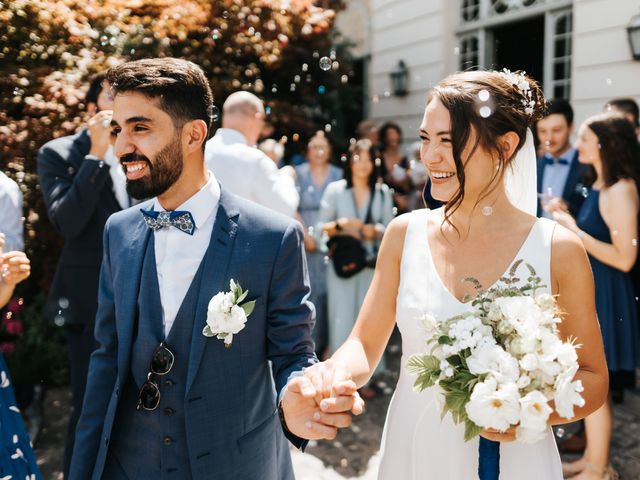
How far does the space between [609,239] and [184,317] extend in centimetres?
326

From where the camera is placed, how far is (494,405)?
1.57 meters

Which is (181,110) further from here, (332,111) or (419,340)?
(332,111)

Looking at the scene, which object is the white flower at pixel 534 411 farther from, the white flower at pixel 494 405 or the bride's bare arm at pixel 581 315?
the bride's bare arm at pixel 581 315

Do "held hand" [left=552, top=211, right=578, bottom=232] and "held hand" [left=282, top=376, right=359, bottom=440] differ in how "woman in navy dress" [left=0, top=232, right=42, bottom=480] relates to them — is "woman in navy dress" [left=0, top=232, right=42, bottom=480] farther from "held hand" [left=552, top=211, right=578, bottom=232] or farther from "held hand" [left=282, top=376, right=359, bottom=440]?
"held hand" [left=552, top=211, right=578, bottom=232]

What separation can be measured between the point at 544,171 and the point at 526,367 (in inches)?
158

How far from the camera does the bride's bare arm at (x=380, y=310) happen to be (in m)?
2.23

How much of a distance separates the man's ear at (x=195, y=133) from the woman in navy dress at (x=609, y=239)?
2698 mm

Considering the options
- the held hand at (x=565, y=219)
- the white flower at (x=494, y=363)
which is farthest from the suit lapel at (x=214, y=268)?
the held hand at (x=565, y=219)

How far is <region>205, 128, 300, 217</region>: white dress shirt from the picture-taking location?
4.53 m

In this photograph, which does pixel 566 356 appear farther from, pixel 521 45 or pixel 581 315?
pixel 521 45

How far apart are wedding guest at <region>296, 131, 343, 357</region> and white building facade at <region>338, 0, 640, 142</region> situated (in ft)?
4.28

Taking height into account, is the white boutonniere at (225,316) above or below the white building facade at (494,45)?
below

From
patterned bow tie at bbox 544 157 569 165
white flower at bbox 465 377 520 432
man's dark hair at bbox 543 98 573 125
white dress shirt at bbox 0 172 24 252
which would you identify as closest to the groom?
white flower at bbox 465 377 520 432

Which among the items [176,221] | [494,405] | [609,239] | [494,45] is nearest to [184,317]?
[176,221]
